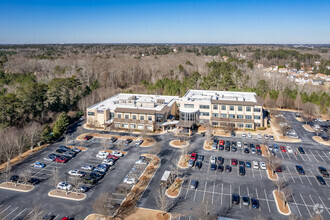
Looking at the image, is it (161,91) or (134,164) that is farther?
(161,91)

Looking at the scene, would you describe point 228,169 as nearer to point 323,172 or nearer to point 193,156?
point 193,156

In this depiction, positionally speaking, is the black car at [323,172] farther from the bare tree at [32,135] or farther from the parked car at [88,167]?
the bare tree at [32,135]

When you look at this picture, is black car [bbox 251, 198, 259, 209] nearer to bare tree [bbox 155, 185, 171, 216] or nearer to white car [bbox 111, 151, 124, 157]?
bare tree [bbox 155, 185, 171, 216]

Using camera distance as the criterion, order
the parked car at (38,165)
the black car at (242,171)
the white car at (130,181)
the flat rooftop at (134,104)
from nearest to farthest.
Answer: the white car at (130,181) < the black car at (242,171) < the parked car at (38,165) < the flat rooftop at (134,104)

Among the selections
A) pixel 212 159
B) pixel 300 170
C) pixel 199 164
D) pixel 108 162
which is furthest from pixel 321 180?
pixel 108 162

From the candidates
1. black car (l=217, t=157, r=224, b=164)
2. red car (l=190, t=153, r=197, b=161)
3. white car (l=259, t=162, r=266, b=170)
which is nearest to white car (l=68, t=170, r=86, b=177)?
red car (l=190, t=153, r=197, b=161)

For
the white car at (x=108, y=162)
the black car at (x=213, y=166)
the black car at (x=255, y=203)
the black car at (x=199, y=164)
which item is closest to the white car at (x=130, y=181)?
the white car at (x=108, y=162)

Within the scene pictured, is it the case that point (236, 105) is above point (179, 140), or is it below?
above

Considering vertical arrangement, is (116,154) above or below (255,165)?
above

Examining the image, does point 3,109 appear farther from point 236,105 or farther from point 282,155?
point 282,155

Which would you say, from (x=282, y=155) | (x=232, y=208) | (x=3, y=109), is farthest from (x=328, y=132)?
(x=3, y=109)

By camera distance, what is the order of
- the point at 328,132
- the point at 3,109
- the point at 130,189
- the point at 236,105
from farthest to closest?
1. the point at 236,105
2. the point at 328,132
3. the point at 3,109
4. the point at 130,189
